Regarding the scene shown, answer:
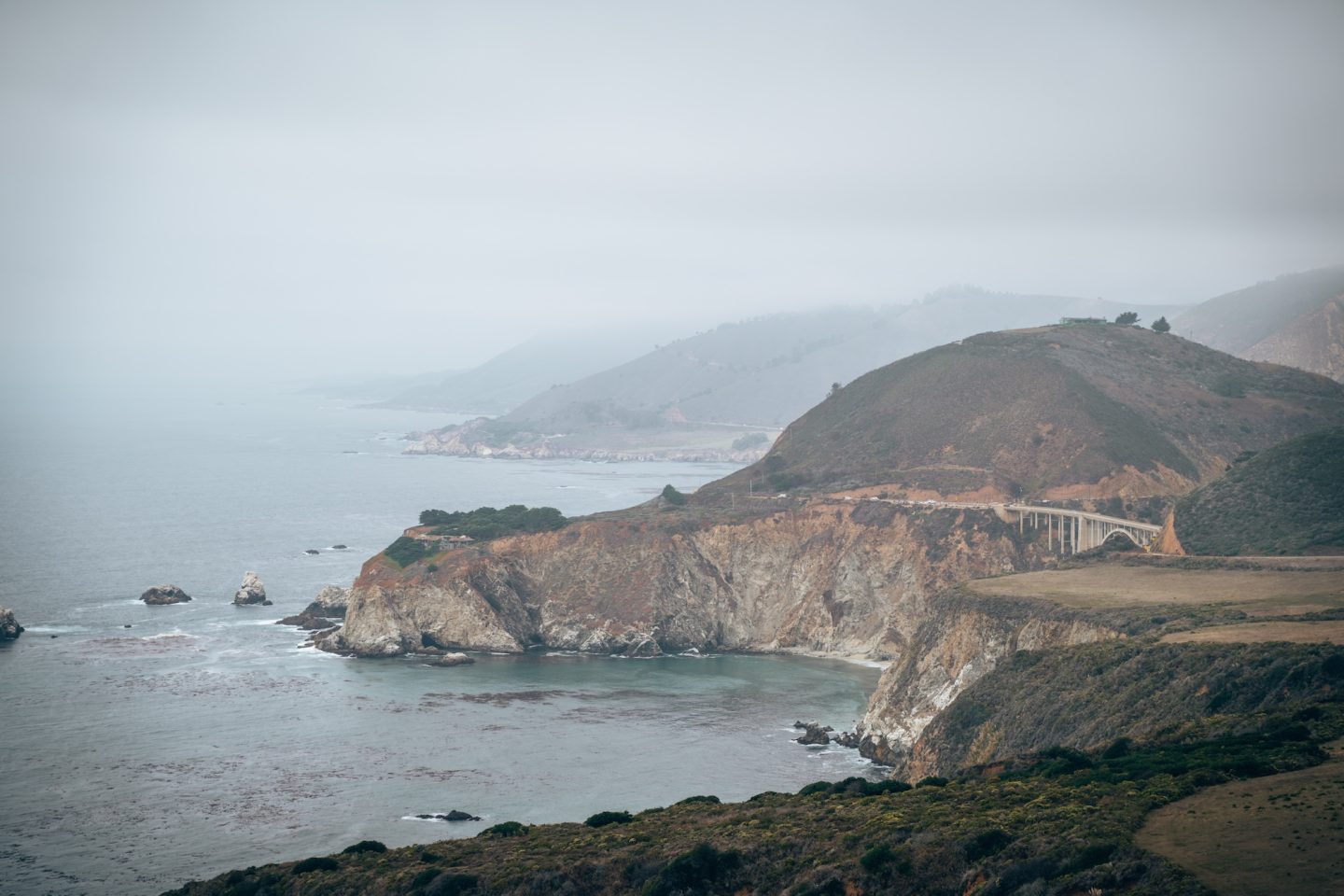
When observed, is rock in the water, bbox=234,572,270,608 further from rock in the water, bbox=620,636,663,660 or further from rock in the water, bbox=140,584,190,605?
rock in the water, bbox=620,636,663,660

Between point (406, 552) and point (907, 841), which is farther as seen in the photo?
point (406, 552)

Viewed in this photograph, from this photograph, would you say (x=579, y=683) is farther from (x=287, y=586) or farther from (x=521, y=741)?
(x=287, y=586)

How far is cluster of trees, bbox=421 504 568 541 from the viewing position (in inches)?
5157

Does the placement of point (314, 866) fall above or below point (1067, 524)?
below

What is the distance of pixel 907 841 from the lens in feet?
156

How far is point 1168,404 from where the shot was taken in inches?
6383

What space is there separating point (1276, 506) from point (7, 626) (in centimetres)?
10174

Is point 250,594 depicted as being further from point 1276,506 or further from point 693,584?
point 1276,506

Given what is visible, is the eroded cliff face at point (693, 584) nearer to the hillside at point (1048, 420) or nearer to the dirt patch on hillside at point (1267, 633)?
the hillside at point (1048, 420)

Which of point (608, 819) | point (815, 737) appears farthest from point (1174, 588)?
point (608, 819)

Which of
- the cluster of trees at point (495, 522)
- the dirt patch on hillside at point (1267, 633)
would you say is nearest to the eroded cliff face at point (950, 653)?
the dirt patch on hillside at point (1267, 633)

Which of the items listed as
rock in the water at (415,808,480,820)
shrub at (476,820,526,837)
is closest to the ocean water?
rock in the water at (415,808,480,820)

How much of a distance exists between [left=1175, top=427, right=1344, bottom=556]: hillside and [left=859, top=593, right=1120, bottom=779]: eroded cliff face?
24510mm

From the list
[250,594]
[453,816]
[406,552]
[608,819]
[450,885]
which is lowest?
[453,816]
